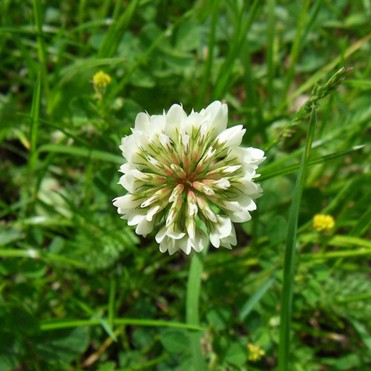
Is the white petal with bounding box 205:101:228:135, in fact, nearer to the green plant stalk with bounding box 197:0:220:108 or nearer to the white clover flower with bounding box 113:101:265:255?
the white clover flower with bounding box 113:101:265:255

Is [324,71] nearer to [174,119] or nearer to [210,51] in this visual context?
[210,51]

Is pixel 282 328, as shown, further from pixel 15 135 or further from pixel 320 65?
pixel 320 65

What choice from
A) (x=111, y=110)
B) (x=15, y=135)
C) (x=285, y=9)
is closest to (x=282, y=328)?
(x=111, y=110)

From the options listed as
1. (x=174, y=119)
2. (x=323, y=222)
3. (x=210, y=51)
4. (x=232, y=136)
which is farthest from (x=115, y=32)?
(x=323, y=222)

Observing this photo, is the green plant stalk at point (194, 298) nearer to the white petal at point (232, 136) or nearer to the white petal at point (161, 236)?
the white petal at point (161, 236)

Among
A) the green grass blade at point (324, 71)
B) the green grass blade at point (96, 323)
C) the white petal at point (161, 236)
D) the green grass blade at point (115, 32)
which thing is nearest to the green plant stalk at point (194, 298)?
the green grass blade at point (96, 323)

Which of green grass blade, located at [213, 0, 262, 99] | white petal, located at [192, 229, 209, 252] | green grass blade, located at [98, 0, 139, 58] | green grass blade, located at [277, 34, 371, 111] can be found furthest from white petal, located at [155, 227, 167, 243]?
green grass blade, located at [277, 34, 371, 111]
